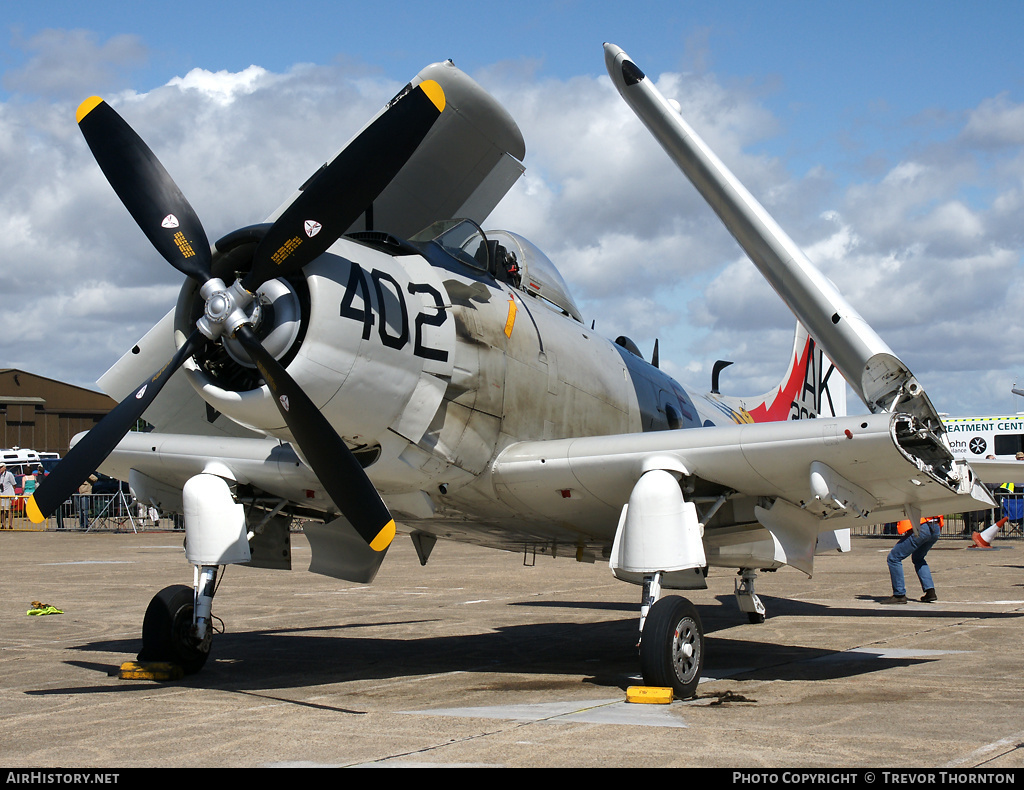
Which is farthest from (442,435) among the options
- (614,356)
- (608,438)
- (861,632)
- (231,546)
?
(861,632)

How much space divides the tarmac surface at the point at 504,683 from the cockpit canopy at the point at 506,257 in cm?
339

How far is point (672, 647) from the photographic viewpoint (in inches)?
282

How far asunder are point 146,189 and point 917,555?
40.5 ft

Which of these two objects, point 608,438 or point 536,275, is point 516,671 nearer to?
point 608,438

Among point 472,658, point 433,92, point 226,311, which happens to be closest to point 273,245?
point 226,311

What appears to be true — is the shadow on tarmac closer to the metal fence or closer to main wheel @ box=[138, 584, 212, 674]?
main wheel @ box=[138, 584, 212, 674]

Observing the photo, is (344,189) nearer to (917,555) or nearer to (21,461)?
(917,555)

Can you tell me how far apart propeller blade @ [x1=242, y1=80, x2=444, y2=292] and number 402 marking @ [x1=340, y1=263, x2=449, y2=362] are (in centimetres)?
38

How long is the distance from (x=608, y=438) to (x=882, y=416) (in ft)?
6.76

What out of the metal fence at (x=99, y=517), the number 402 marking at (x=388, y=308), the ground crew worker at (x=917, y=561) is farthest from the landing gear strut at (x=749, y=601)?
the metal fence at (x=99, y=517)

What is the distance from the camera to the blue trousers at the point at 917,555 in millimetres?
14969

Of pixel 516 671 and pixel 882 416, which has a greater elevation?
pixel 882 416

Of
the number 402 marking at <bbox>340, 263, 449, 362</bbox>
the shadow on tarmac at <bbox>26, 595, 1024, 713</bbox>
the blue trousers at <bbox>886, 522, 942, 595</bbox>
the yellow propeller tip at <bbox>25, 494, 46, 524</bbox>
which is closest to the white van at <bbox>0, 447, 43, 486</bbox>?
the shadow on tarmac at <bbox>26, 595, 1024, 713</bbox>

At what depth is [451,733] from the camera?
18.7 ft
